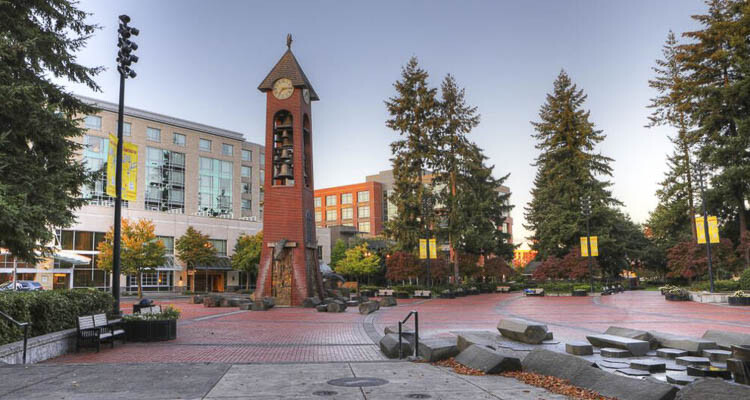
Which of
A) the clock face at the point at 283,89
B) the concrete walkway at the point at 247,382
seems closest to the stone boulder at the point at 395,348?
the concrete walkway at the point at 247,382

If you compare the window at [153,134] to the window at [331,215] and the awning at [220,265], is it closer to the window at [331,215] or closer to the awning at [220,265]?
the awning at [220,265]

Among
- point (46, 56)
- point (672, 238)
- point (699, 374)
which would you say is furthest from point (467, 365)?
point (672, 238)

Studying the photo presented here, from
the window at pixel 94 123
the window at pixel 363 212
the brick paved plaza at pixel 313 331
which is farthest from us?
the window at pixel 363 212

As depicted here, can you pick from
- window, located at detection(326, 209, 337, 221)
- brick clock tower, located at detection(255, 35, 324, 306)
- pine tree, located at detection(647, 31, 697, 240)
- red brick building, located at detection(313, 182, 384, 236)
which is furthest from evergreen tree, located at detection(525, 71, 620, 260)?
window, located at detection(326, 209, 337, 221)

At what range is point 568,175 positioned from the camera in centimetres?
5356

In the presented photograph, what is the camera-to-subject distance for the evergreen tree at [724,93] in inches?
1471

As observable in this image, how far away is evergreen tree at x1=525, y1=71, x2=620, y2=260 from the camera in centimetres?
5172

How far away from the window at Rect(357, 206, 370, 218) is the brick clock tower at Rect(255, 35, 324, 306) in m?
73.9

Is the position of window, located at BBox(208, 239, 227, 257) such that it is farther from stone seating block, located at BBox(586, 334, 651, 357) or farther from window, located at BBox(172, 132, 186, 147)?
stone seating block, located at BBox(586, 334, 651, 357)

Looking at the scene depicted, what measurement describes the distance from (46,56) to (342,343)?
39.4 feet

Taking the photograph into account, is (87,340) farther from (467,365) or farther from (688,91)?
(688,91)

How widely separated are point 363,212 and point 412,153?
58.9m

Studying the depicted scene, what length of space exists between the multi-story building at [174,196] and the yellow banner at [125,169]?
35.3 metres

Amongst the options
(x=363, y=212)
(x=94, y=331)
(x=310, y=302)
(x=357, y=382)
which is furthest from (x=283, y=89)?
(x=363, y=212)
